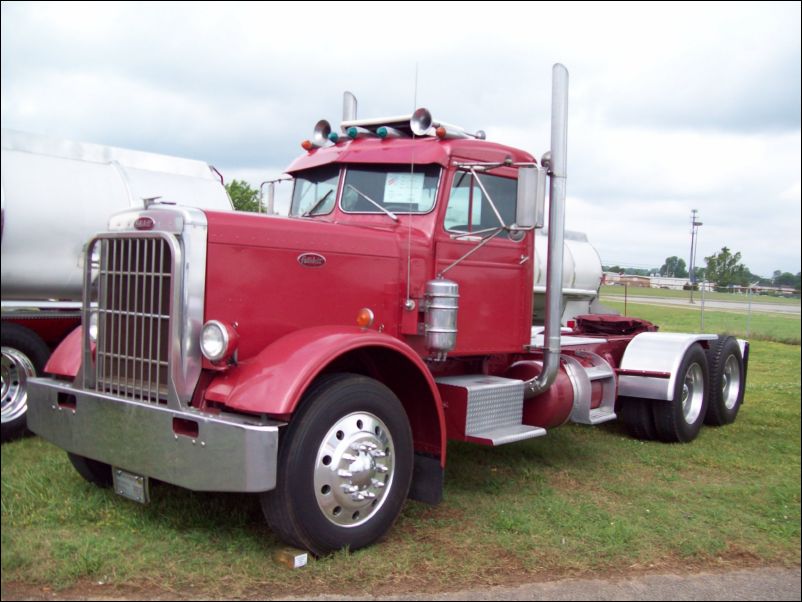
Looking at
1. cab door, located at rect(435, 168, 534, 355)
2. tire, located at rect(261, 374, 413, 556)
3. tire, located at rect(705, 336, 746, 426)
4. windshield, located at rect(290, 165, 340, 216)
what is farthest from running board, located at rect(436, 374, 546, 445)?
tire, located at rect(705, 336, 746, 426)

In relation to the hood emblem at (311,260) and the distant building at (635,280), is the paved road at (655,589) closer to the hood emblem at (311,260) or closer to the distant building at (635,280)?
the hood emblem at (311,260)

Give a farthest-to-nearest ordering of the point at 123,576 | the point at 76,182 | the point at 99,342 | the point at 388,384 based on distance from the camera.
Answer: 1. the point at 76,182
2. the point at 388,384
3. the point at 99,342
4. the point at 123,576

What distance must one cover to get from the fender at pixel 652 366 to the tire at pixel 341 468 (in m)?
3.81

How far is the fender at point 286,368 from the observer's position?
13.1ft

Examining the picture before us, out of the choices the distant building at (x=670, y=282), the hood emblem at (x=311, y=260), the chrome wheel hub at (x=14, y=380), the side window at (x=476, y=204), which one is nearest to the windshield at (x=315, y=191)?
the side window at (x=476, y=204)

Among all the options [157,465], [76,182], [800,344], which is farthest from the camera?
[76,182]

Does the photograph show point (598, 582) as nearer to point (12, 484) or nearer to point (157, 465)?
point (157, 465)

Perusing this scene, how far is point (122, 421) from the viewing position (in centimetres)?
436

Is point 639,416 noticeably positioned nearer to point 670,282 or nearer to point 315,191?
point 670,282

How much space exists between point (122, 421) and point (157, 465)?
14.6 inches

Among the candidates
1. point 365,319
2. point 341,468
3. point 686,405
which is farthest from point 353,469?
point 686,405

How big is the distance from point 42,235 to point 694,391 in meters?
6.92

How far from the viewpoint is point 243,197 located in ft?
29.9

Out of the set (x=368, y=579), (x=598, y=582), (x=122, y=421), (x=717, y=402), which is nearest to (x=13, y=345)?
(x=122, y=421)
